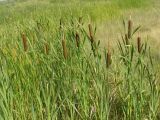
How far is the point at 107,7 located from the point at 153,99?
6.42 m

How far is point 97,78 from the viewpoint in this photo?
2.03 meters

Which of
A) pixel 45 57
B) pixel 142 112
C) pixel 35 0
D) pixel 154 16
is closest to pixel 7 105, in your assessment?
pixel 45 57

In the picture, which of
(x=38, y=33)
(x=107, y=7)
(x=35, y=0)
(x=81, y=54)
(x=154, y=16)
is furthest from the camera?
(x=35, y=0)

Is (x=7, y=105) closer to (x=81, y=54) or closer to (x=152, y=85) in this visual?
(x=81, y=54)

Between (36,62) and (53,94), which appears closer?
(53,94)

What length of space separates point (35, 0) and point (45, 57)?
23768 mm

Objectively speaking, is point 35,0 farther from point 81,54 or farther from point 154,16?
Result: point 81,54

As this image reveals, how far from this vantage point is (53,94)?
2.13 m

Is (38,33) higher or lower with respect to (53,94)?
higher

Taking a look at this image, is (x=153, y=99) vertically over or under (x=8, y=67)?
under

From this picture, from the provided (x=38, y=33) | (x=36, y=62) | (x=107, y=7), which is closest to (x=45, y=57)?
(x=36, y=62)

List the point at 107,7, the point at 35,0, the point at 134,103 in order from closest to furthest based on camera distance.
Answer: the point at 134,103, the point at 107,7, the point at 35,0

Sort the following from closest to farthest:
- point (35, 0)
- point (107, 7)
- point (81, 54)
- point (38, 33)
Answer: point (81, 54) < point (38, 33) < point (107, 7) < point (35, 0)

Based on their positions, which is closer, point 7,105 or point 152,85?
point 7,105
